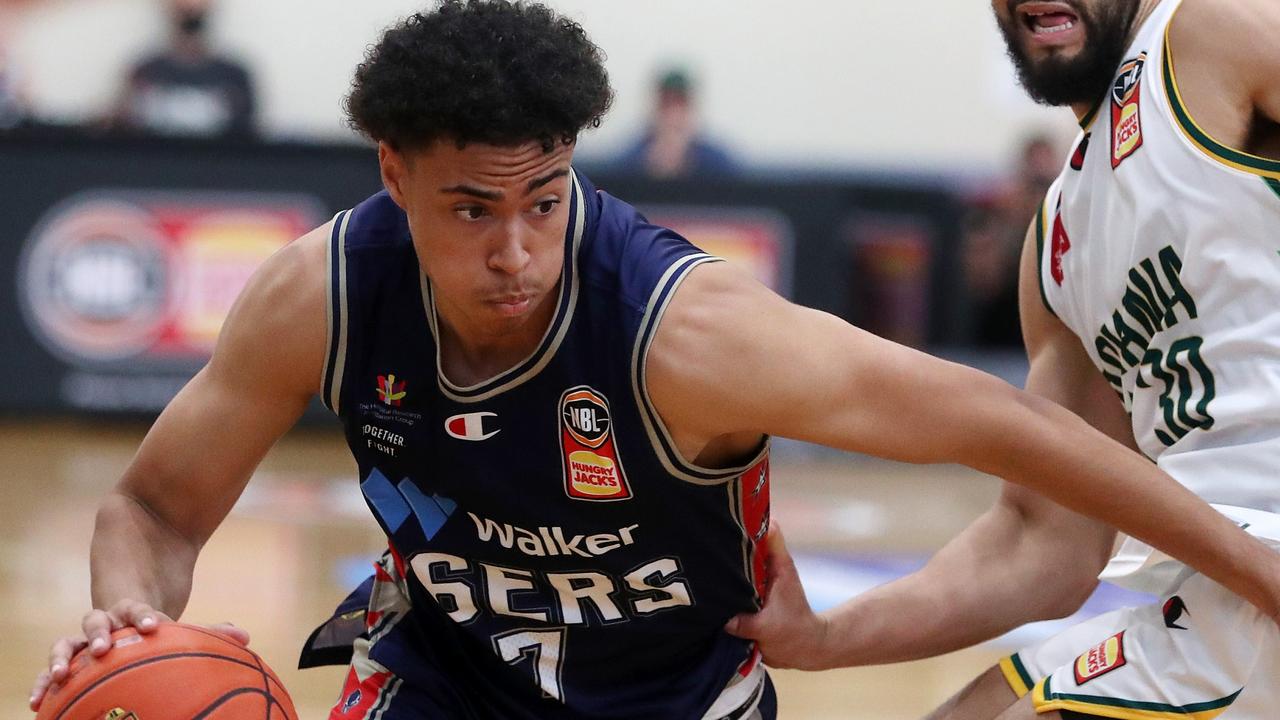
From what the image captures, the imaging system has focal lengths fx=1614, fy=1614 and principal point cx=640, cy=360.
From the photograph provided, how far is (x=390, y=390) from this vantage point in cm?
302

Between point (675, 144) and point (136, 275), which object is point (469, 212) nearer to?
point (136, 275)

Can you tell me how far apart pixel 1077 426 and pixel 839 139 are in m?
10.6

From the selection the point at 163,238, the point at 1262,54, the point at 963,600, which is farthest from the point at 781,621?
the point at 163,238

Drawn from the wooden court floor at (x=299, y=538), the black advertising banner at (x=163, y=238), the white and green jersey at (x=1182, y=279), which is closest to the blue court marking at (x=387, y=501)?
the white and green jersey at (x=1182, y=279)

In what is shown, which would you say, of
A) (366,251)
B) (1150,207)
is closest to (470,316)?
(366,251)

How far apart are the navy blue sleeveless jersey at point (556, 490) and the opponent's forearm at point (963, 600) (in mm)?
397

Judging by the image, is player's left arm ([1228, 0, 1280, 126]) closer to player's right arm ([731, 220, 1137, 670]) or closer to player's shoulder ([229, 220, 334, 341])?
player's right arm ([731, 220, 1137, 670])

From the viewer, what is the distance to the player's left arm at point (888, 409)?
2.74 m

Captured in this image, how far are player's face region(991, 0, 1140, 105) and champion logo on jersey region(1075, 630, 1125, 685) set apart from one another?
111 cm

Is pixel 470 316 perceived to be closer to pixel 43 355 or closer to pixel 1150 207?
pixel 1150 207

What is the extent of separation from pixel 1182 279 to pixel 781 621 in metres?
1.05

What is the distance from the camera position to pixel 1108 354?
3.35 metres

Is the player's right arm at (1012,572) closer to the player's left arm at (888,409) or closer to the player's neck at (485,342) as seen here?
the player's left arm at (888,409)

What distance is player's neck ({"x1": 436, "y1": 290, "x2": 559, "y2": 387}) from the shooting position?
2947 mm
